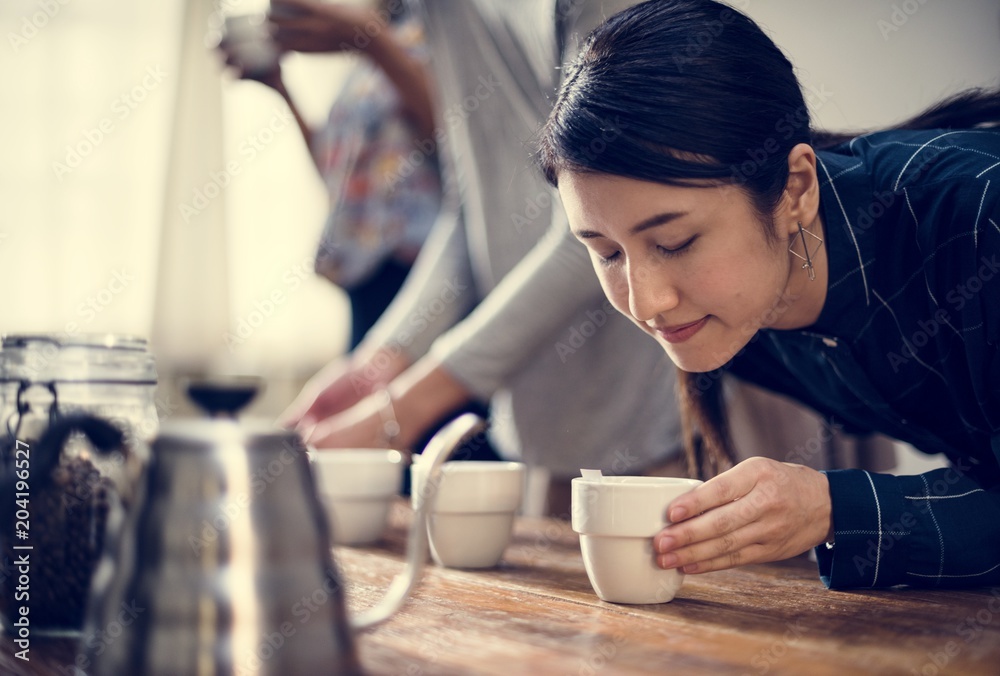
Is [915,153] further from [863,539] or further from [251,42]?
[251,42]

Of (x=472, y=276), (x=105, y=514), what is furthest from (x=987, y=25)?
(x=105, y=514)

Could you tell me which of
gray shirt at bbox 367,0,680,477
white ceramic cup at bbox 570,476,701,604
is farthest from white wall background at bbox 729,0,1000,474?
white ceramic cup at bbox 570,476,701,604

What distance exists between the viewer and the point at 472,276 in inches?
84.6

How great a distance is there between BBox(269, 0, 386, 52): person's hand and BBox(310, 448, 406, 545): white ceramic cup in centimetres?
103

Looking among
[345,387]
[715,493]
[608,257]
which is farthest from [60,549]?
[345,387]

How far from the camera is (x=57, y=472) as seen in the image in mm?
711

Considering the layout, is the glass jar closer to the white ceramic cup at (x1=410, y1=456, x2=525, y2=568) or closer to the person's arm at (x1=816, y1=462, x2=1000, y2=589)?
the white ceramic cup at (x1=410, y1=456, x2=525, y2=568)

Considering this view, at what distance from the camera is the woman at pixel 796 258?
35.4 inches

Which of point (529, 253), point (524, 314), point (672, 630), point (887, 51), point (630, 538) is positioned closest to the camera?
point (672, 630)

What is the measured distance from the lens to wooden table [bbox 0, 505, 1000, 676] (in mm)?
608

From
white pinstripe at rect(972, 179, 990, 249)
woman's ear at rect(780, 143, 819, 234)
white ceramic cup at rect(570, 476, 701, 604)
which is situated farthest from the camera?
woman's ear at rect(780, 143, 819, 234)

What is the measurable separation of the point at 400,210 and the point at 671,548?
A: 156 centimetres

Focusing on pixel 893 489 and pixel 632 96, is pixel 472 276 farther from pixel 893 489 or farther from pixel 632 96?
pixel 893 489

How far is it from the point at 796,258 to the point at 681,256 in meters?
0.24
